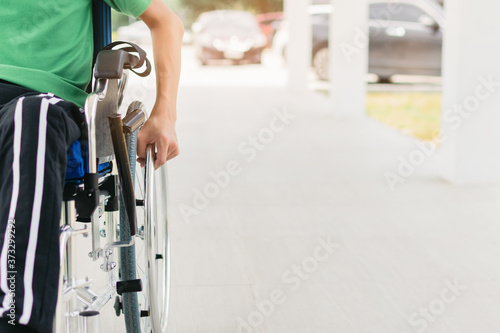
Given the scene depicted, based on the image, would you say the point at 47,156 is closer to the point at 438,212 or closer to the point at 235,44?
the point at 438,212

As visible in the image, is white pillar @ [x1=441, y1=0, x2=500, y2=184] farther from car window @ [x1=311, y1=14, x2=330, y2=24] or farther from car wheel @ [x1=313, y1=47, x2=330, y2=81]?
car window @ [x1=311, y1=14, x2=330, y2=24]

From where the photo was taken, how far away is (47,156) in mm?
1348

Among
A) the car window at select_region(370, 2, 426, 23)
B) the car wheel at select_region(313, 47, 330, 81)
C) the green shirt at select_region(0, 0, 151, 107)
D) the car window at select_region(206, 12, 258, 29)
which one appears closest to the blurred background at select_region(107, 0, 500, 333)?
the green shirt at select_region(0, 0, 151, 107)

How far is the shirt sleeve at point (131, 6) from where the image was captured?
1855mm

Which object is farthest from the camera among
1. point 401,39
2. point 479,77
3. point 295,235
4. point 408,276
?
point 401,39

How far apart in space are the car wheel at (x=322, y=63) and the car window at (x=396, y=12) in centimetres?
98

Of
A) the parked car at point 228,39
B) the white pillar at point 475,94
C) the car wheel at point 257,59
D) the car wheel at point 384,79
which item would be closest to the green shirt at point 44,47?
the white pillar at point 475,94

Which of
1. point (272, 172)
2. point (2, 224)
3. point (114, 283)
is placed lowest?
point (272, 172)

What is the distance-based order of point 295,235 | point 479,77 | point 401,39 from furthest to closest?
point 401,39, point 479,77, point 295,235

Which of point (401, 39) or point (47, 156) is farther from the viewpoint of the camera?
point (401, 39)

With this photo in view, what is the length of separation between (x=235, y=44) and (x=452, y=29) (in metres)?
10.1

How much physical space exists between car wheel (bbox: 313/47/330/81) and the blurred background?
1980 millimetres

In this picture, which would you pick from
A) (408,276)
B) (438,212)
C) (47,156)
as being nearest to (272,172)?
(438,212)

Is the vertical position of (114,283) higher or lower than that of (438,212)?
higher
